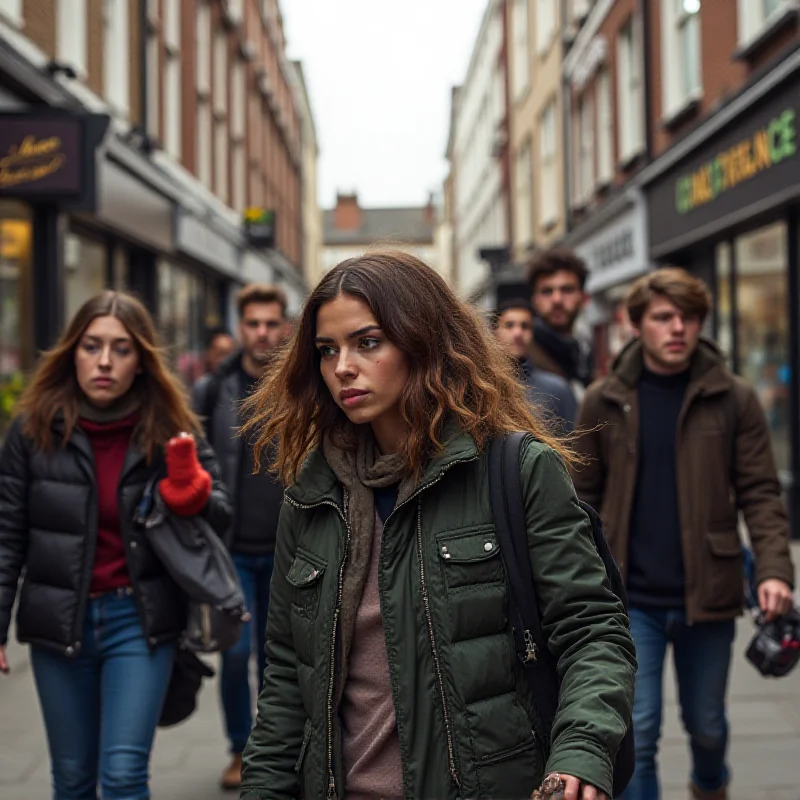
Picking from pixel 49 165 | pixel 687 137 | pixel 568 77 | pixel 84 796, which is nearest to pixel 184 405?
pixel 84 796

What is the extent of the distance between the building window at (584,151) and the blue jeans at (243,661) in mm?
15797

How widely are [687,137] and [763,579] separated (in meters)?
9.66

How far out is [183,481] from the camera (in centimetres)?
365

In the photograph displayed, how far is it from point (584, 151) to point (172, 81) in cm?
698

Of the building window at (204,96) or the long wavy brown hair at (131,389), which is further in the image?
the building window at (204,96)

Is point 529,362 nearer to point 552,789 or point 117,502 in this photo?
point 117,502

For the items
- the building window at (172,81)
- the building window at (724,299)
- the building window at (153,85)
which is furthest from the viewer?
the building window at (172,81)

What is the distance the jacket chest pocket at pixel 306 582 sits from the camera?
2.27 meters

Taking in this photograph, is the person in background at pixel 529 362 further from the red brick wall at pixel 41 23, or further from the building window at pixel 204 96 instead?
the building window at pixel 204 96

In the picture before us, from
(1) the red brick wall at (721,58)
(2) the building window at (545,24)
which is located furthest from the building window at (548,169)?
(1) the red brick wall at (721,58)

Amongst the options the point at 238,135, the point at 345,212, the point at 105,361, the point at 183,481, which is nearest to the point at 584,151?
the point at 238,135

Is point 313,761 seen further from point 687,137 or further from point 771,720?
point 687,137

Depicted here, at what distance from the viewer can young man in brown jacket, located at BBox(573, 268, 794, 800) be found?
3.91 m

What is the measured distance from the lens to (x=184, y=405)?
3914mm
